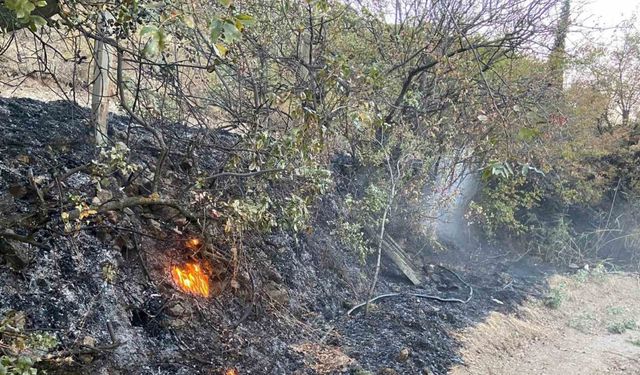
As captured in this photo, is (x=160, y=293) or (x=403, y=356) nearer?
(x=160, y=293)

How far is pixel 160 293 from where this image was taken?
130 inches

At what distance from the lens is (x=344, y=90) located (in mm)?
2990

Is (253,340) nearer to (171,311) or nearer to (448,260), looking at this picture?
(171,311)

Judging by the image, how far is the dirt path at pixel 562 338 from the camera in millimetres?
4730

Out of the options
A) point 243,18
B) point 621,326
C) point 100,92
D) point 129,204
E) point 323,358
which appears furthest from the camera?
point 621,326

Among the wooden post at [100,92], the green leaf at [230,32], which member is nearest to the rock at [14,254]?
the wooden post at [100,92]

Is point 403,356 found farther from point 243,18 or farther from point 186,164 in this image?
point 243,18

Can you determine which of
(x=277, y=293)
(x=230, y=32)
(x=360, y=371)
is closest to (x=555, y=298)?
(x=360, y=371)

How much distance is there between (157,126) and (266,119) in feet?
3.62

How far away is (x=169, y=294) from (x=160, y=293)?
0.24 ft

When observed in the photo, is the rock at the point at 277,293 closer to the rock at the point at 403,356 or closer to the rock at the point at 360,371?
the rock at the point at 360,371

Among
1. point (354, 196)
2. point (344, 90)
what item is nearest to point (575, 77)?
point (354, 196)

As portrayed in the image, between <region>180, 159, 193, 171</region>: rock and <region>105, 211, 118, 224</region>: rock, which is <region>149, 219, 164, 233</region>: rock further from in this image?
<region>180, 159, 193, 171</region>: rock

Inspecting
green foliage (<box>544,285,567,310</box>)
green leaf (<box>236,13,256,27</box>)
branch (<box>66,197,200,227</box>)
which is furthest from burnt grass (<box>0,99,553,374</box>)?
green leaf (<box>236,13,256,27</box>)
